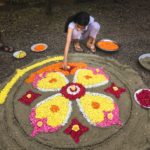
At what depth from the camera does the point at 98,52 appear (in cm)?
548

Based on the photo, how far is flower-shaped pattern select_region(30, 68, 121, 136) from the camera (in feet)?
13.0

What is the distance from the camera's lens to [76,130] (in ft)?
12.6

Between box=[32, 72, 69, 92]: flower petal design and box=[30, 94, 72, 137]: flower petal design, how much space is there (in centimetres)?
25

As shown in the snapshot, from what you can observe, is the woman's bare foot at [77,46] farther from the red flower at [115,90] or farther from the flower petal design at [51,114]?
the flower petal design at [51,114]

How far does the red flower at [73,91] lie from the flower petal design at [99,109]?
9 centimetres

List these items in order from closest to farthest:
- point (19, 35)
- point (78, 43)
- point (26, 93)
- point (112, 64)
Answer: point (26, 93) → point (112, 64) → point (78, 43) → point (19, 35)

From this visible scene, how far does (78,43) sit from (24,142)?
2631 millimetres

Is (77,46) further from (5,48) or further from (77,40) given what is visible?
(5,48)

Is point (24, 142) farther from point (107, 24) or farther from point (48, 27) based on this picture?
point (107, 24)

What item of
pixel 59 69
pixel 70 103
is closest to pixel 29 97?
pixel 70 103

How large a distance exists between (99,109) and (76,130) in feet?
1.79

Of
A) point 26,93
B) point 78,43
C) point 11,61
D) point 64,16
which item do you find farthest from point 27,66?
point 64,16

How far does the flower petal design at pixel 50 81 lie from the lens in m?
4.57

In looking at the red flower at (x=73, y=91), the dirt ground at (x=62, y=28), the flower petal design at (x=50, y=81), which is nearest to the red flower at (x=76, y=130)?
the red flower at (x=73, y=91)
